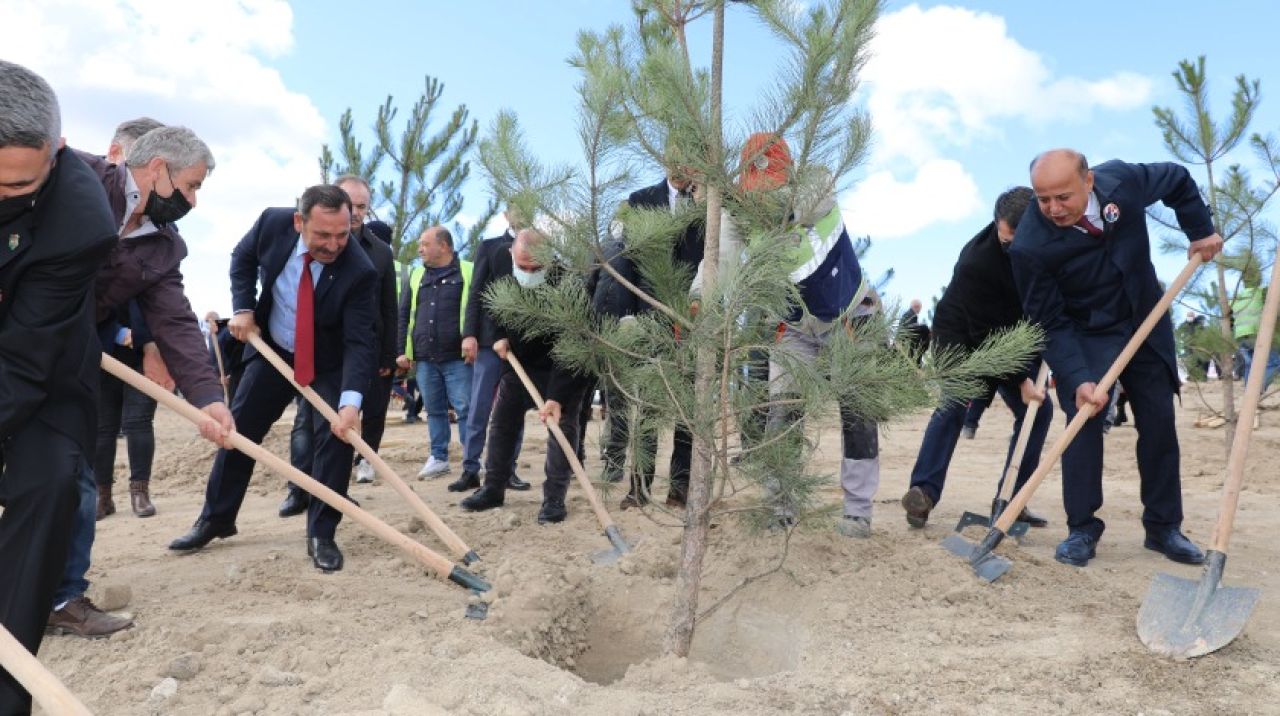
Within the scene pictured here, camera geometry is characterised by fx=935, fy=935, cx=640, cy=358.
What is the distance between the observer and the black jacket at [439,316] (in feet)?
20.2

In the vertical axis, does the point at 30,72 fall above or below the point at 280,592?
above

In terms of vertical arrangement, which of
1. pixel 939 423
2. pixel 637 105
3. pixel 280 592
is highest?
pixel 637 105

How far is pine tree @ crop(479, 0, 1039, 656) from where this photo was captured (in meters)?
2.58

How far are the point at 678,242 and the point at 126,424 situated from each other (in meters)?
3.21

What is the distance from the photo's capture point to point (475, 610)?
3076mm

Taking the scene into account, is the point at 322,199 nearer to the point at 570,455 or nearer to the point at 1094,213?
the point at 570,455

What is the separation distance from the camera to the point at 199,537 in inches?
158

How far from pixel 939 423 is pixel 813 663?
1.99 meters

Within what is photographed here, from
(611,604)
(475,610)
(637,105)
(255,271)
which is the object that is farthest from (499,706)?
(255,271)

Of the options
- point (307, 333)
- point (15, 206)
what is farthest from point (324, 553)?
point (15, 206)

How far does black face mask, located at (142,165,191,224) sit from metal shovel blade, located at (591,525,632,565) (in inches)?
78.9

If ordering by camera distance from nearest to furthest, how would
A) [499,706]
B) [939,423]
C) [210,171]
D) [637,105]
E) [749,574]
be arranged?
[499,706] → [637,105] → [210,171] → [749,574] → [939,423]

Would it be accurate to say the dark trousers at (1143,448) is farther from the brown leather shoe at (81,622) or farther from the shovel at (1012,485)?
the brown leather shoe at (81,622)

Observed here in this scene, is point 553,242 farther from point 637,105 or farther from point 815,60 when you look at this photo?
Answer: point 815,60
